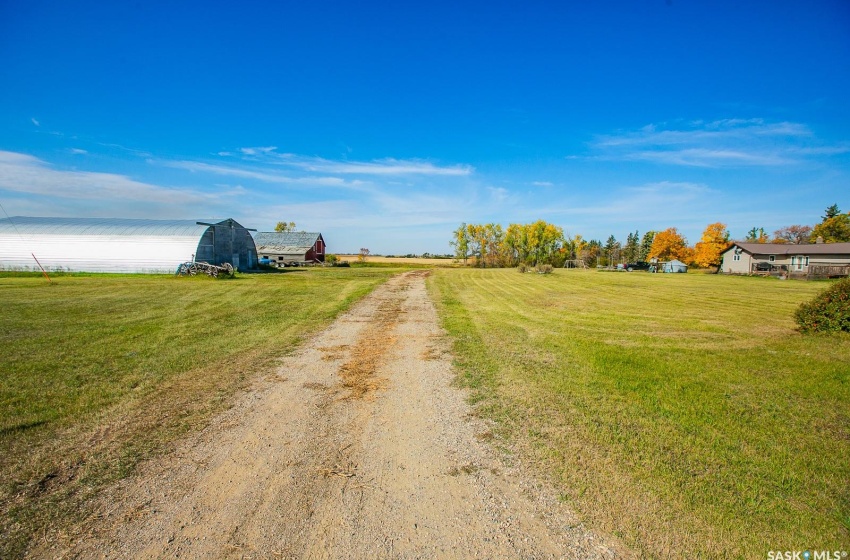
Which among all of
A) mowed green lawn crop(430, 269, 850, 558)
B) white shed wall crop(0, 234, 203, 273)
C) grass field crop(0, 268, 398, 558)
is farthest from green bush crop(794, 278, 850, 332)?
white shed wall crop(0, 234, 203, 273)

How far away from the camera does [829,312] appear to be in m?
11.1

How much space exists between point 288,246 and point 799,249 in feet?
234

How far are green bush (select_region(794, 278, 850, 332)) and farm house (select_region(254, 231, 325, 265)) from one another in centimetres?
5935

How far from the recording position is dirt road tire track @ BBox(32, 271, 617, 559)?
315 cm

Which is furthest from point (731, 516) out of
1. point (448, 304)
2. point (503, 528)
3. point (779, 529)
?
point (448, 304)

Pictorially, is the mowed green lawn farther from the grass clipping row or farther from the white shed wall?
the white shed wall

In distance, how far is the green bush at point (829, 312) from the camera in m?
10.9

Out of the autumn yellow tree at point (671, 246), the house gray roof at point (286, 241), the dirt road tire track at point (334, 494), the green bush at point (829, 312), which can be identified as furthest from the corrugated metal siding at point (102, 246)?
the autumn yellow tree at point (671, 246)

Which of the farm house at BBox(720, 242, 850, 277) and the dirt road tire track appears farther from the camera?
the farm house at BBox(720, 242, 850, 277)

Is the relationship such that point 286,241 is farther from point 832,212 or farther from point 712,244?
point 832,212

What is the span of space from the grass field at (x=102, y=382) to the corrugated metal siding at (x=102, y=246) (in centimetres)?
2076

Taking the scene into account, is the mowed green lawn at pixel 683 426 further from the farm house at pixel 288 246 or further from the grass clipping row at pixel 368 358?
the farm house at pixel 288 246

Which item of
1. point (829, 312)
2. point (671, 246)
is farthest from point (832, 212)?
point (829, 312)

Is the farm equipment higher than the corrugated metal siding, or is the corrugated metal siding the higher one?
the corrugated metal siding
